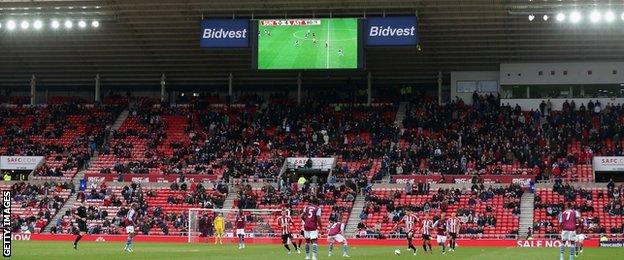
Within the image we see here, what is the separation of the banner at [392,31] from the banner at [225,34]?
7.14 meters

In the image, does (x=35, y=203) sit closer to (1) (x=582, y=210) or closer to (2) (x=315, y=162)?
(2) (x=315, y=162)

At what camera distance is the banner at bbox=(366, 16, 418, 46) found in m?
57.0

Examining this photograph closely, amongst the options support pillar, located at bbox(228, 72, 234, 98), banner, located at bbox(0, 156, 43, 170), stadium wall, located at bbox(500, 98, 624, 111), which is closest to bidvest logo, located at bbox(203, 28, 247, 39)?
support pillar, located at bbox(228, 72, 234, 98)

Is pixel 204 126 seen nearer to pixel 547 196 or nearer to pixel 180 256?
pixel 547 196

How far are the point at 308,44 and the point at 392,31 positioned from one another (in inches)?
189

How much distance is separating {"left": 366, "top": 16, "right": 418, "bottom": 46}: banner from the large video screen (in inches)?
35.3

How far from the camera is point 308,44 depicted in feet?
191

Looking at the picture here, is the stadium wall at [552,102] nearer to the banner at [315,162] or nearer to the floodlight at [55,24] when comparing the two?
the banner at [315,162]

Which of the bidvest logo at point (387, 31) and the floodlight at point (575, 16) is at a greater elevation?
the floodlight at point (575, 16)

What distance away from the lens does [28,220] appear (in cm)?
5778

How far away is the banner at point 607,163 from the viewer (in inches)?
2359

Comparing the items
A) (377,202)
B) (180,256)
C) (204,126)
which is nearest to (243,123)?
(204,126)

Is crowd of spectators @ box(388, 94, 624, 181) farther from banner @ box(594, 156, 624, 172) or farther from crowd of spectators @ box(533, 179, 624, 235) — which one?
crowd of spectators @ box(533, 179, 624, 235)

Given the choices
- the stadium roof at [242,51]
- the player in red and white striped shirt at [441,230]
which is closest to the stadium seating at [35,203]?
the stadium roof at [242,51]
